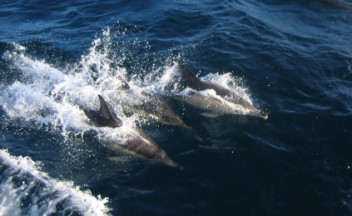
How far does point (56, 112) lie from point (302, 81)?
294 inches

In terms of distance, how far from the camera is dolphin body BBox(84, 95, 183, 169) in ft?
32.1

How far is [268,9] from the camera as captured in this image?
18375 mm

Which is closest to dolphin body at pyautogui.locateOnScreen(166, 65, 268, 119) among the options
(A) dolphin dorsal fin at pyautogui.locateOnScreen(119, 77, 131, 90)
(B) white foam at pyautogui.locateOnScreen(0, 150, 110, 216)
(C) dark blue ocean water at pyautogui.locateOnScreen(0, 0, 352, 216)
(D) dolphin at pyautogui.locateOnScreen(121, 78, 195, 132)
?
(C) dark blue ocean water at pyautogui.locateOnScreen(0, 0, 352, 216)

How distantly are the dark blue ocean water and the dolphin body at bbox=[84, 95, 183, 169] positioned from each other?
9.5 inches

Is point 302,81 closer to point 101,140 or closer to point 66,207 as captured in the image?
point 101,140

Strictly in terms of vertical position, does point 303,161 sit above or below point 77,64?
below

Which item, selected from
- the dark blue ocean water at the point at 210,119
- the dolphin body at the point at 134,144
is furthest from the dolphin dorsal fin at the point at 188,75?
the dolphin body at the point at 134,144

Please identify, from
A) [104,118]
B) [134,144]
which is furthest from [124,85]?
[134,144]

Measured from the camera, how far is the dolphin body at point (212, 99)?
37.2ft

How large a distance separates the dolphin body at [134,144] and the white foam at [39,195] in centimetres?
155

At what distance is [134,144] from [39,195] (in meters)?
2.48

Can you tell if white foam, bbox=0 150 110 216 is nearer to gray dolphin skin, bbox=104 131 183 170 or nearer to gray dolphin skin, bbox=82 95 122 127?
gray dolphin skin, bbox=104 131 183 170

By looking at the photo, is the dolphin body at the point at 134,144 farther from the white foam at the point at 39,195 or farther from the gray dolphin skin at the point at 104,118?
the white foam at the point at 39,195

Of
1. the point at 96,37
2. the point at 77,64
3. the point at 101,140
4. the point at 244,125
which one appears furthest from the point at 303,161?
the point at 96,37
